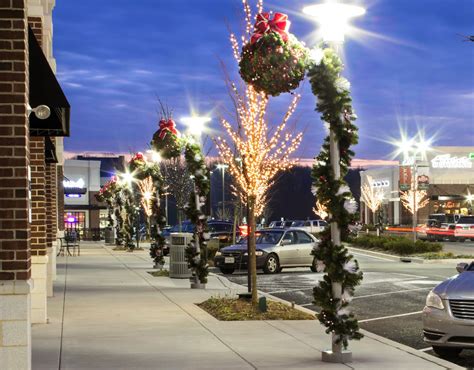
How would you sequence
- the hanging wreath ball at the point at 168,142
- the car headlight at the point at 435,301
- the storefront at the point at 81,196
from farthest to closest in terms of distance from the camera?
the storefront at the point at 81,196 < the hanging wreath ball at the point at 168,142 < the car headlight at the point at 435,301

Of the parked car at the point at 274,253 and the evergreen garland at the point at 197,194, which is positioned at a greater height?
the evergreen garland at the point at 197,194

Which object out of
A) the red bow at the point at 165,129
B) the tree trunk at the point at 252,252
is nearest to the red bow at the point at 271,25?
the tree trunk at the point at 252,252

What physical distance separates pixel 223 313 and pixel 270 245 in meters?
14.1

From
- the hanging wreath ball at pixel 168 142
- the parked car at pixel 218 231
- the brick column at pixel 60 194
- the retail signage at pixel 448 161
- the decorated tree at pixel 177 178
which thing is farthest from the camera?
the retail signage at pixel 448 161

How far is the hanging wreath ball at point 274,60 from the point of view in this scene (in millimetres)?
13344

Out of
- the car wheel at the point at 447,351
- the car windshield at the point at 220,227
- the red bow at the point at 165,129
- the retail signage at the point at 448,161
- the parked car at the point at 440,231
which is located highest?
the retail signage at the point at 448,161

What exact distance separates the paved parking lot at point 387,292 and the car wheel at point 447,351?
4.8 inches

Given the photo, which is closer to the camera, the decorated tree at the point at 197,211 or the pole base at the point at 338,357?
the pole base at the point at 338,357

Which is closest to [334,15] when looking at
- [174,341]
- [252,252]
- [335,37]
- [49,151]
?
[335,37]

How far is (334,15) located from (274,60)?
2.27m

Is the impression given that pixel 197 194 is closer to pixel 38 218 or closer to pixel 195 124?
pixel 195 124

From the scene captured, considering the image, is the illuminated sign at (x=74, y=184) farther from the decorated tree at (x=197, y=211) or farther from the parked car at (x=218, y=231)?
the decorated tree at (x=197, y=211)

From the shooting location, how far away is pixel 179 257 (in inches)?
1052

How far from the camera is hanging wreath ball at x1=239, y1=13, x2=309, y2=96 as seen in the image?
1334 centimetres
